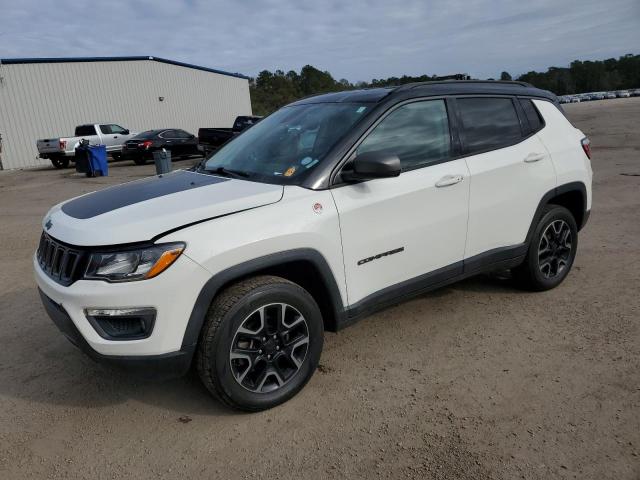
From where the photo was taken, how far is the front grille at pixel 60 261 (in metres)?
2.68

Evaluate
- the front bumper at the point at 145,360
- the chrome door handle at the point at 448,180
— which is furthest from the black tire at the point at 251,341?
the chrome door handle at the point at 448,180

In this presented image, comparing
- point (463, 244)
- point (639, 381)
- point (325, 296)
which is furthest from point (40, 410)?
point (639, 381)

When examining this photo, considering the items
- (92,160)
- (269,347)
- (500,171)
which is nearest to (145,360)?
(269,347)

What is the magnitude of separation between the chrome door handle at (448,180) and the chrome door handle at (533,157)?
83 centimetres

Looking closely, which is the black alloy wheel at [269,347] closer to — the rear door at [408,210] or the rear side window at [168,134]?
the rear door at [408,210]

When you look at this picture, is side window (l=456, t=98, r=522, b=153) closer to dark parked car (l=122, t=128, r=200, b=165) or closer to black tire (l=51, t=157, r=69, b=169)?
dark parked car (l=122, t=128, r=200, b=165)

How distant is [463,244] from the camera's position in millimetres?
3711

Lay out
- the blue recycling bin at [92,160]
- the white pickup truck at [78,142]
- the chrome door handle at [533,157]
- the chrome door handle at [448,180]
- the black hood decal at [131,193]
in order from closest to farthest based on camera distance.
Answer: the black hood decal at [131,193], the chrome door handle at [448,180], the chrome door handle at [533,157], the blue recycling bin at [92,160], the white pickup truck at [78,142]

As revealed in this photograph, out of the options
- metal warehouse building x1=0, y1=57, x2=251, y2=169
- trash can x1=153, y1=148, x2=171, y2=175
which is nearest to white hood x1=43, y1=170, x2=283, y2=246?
trash can x1=153, y1=148, x2=171, y2=175

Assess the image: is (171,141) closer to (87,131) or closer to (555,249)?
(87,131)

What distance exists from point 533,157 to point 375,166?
73.3 inches

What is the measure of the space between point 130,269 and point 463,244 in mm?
2313

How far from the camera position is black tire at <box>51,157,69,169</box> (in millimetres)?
22375

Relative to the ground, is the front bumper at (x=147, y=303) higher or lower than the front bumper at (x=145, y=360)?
higher
